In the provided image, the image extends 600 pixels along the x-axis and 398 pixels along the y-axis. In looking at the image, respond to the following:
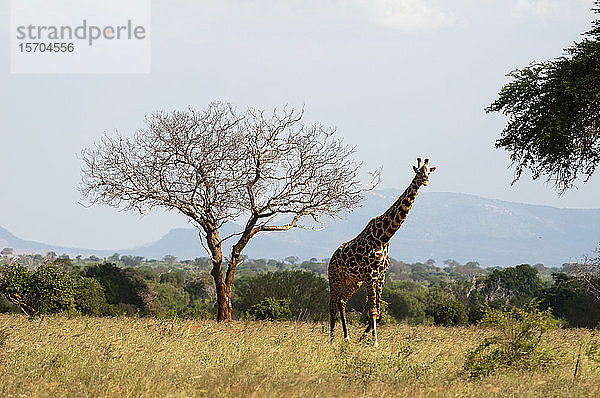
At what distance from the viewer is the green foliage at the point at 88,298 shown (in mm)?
30453

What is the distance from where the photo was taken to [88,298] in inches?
1224

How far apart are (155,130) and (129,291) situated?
25246 millimetres

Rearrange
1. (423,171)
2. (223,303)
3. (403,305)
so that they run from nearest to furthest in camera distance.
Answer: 1. (423,171)
2. (223,303)
3. (403,305)

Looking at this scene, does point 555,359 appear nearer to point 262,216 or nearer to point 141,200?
point 262,216

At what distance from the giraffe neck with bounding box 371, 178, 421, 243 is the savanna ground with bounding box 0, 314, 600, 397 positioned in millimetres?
2645

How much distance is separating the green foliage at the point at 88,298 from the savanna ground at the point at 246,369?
13709mm

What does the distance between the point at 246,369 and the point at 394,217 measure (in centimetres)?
627

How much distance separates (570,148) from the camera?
22.9 m

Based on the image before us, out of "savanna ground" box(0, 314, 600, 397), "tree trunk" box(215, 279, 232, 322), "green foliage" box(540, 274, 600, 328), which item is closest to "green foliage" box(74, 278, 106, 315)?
"tree trunk" box(215, 279, 232, 322)

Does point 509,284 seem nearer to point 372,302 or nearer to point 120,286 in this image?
point 120,286

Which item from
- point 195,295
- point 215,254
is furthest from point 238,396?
point 195,295

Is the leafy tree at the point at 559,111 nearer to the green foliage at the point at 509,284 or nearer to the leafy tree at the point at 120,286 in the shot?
the leafy tree at the point at 120,286

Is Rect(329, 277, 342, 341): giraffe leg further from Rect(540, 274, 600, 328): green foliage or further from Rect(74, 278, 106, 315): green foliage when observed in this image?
Rect(540, 274, 600, 328): green foliage

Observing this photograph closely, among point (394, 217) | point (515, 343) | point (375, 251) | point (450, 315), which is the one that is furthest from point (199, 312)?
point (515, 343)
